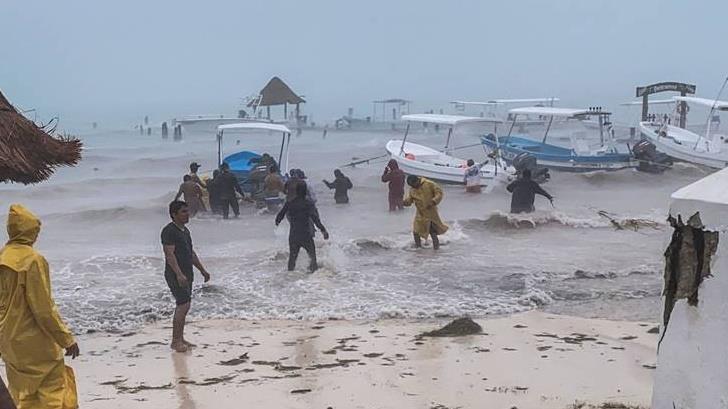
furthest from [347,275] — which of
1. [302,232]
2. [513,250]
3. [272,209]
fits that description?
[272,209]

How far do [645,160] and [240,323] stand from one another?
823 inches

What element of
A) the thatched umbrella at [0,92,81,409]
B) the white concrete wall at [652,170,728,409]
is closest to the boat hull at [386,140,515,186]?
the white concrete wall at [652,170,728,409]

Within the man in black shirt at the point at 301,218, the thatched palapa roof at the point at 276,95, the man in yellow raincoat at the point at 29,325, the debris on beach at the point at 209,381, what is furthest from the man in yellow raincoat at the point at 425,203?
the thatched palapa roof at the point at 276,95

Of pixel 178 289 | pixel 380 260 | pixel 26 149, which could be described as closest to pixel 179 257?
pixel 178 289

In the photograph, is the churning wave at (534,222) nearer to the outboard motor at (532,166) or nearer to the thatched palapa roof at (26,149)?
the outboard motor at (532,166)

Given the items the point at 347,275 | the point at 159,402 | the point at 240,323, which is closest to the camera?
the point at 159,402

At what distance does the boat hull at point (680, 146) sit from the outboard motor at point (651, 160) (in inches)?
9.4

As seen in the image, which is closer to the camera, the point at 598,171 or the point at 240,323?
the point at 240,323

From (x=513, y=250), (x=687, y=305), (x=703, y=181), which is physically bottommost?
(x=513, y=250)

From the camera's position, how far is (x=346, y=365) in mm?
7031

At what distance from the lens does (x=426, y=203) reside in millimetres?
12883

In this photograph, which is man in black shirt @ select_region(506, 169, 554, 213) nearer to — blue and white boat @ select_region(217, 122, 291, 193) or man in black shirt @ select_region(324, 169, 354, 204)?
man in black shirt @ select_region(324, 169, 354, 204)

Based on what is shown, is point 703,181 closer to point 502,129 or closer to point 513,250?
point 513,250

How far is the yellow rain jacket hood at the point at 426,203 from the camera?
12.8 m
